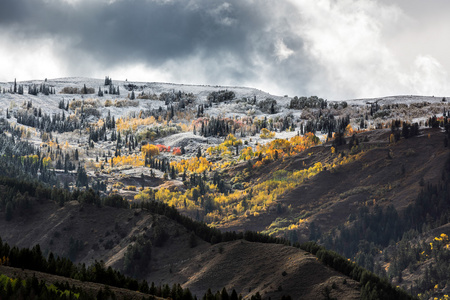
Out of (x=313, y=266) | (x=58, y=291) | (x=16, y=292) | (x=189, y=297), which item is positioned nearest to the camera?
(x=16, y=292)

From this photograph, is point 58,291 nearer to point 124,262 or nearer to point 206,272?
point 206,272

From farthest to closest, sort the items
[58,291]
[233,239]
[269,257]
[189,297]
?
[233,239]
[269,257]
[189,297]
[58,291]

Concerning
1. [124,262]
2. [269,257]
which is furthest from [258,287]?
[124,262]

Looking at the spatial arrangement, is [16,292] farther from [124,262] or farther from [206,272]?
[124,262]

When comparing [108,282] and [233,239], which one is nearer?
[108,282]

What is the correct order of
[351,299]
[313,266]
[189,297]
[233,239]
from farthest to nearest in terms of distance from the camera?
[233,239]
[313,266]
[351,299]
[189,297]

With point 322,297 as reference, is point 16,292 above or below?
above

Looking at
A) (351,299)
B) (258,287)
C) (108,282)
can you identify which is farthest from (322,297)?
(108,282)

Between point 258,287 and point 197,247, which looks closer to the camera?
point 258,287

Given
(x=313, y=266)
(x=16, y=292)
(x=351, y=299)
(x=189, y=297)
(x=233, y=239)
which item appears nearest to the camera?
(x=16, y=292)
